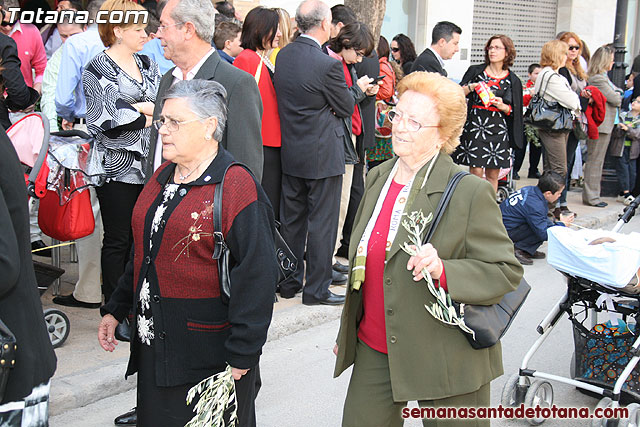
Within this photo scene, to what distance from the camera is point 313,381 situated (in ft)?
17.2

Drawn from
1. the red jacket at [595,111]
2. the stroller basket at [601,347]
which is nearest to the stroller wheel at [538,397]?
the stroller basket at [601,347]

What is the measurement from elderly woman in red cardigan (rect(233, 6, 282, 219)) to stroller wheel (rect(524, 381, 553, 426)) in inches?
106

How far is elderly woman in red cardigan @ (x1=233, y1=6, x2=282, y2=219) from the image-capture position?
20.2 ft

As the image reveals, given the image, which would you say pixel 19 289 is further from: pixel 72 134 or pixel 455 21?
pixel 455 21

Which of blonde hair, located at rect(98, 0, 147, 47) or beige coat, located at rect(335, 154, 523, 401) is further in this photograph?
blonde hair, located at rect(98, 0, 147, 47)

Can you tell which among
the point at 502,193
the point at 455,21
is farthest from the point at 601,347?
the point at 455,21

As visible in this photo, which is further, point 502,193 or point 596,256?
point 502,193

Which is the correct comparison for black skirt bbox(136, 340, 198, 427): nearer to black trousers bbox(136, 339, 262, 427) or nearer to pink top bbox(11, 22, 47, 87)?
black trousers bbox(136, 339, 262, 427)

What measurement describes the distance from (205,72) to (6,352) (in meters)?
2.25

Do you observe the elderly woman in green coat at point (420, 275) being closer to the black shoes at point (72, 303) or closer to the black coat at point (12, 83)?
the black shoes at point (72, 303)

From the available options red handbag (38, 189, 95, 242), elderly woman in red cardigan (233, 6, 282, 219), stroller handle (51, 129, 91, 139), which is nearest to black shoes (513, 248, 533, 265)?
elderly woman in red cardigan (233, 6, 282, 219)

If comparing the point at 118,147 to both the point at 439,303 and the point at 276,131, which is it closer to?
the point at 276,131

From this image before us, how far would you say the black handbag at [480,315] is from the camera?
301 centimetres

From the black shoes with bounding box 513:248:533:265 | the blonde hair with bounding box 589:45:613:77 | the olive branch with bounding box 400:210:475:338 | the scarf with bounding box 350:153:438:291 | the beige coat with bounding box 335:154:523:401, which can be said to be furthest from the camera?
the blonde hair with bounding box 589:45:613:77
